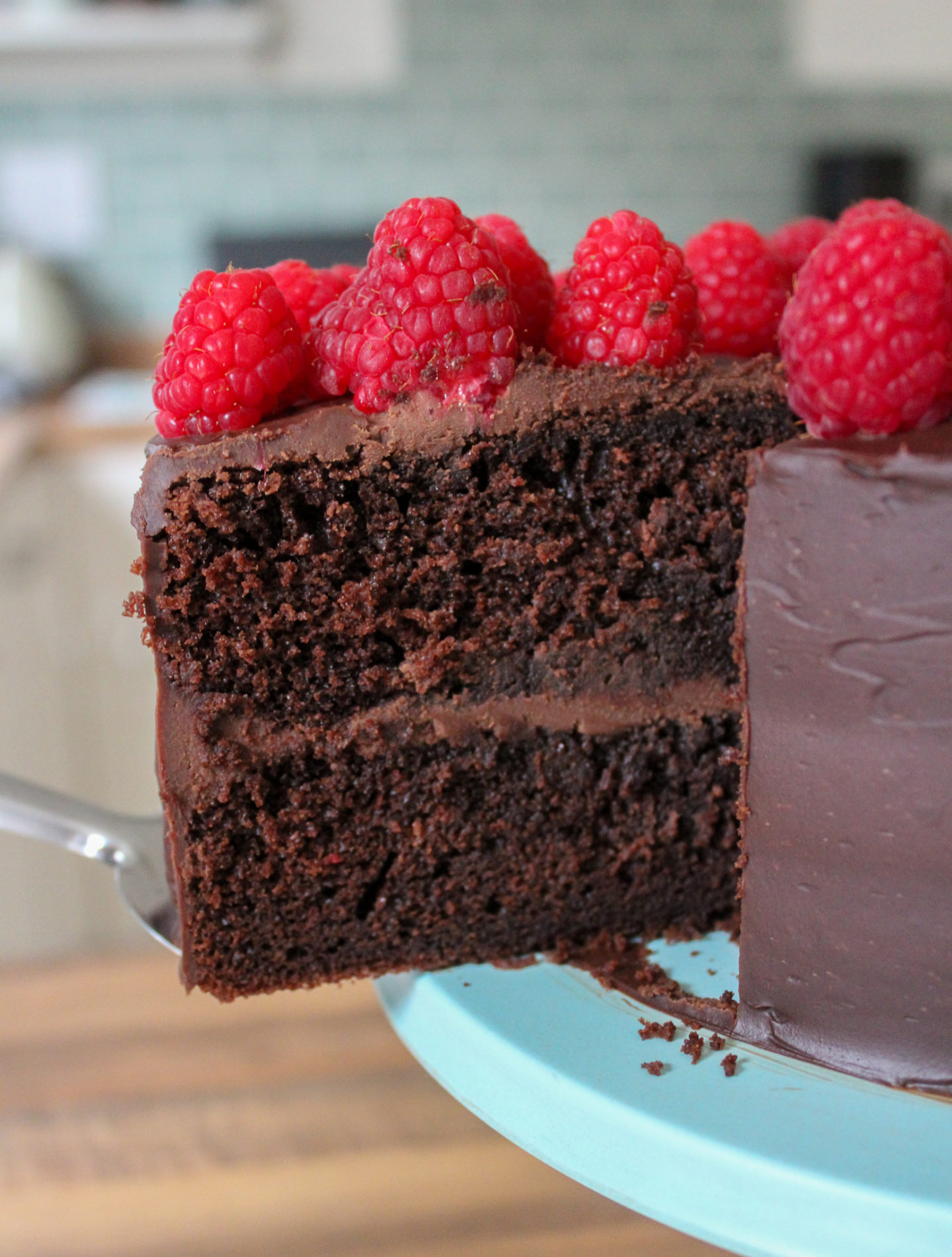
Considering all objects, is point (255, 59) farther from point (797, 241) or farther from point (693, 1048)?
point (693, 1048)

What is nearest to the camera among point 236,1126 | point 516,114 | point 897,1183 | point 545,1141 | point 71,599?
point 897,1183

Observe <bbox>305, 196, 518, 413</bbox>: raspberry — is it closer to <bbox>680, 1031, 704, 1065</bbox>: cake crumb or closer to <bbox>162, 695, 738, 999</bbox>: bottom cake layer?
<bbox>162, 695, 738, 999</bbox>: bottom cake layer

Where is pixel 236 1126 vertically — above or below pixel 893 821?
below

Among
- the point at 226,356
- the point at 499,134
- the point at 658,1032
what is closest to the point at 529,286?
the point at 226,356

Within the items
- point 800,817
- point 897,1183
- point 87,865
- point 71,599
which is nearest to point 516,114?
point 71,599

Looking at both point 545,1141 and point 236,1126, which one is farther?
point 236,1126

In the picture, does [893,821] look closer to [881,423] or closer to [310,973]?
[881,423]

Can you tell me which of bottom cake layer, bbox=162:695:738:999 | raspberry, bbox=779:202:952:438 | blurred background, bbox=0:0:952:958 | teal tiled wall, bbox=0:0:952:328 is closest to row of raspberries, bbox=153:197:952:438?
raspberry, bbox=779:202:952:438
